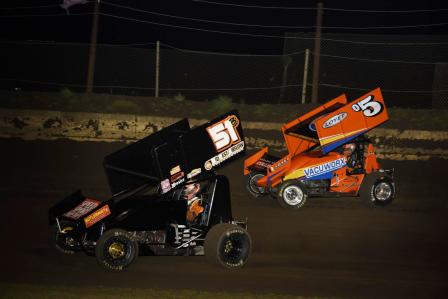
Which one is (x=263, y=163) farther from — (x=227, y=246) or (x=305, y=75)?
(x=305, y=75)

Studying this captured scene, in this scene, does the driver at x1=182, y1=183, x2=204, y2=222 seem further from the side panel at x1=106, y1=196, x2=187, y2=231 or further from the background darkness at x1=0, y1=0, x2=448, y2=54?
the background darkness at x1=0, y1=0, x2=448, y2=54

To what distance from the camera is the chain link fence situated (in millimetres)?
20500

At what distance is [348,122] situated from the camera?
1264cm

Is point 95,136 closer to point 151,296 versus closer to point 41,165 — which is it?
point 41,165

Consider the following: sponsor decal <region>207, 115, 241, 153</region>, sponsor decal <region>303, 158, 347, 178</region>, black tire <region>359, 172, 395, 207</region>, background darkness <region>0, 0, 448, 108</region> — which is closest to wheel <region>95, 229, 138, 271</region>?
sponsor decal <region>207, 115, 241, 153</region>

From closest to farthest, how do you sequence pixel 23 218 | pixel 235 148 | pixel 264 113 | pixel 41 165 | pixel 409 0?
pixel 235 148 → pixel 23 218 → pixel 41 165 → pixel 264 113 → pixel 409 0

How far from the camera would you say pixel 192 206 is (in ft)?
31.0

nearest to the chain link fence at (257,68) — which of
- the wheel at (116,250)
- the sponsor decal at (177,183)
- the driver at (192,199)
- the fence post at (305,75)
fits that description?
the fence post at (305,75)

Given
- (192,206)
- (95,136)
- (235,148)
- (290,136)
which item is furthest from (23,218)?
(95,136)

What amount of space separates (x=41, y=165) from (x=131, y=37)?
30.1 feet

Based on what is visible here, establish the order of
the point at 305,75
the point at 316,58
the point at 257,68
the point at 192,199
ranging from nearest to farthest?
the point at 192,199 → the point at 316,58 → the point at 305,75 → the point at 257,68

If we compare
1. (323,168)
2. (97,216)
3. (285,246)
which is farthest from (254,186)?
(97,216)

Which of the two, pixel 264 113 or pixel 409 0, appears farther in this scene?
pixel 409 0

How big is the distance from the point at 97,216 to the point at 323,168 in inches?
202
